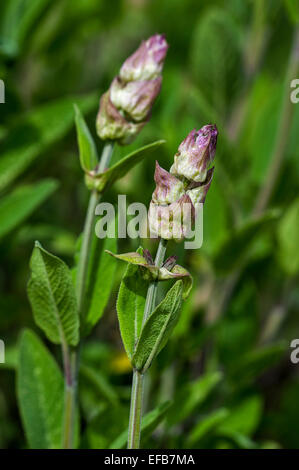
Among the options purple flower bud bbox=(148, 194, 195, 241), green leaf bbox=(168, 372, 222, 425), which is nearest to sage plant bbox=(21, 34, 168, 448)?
purple flower bud bbox=(148, 194, 195, 241)

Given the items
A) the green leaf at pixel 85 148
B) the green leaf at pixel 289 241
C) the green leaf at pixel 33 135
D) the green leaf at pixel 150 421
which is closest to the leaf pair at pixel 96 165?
the green leaf at pixel 85 148

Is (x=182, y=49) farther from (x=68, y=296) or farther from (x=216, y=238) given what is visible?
(x=68, y=296)

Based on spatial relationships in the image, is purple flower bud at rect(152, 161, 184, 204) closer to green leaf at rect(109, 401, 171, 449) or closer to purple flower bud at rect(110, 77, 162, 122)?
purple flower bud at rect(110, 77, 162, 122)

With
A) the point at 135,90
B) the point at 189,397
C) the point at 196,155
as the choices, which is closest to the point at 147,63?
the point at 135,90

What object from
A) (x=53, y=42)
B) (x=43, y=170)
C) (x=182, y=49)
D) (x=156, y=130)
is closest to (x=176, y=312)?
(x=156, y=130)

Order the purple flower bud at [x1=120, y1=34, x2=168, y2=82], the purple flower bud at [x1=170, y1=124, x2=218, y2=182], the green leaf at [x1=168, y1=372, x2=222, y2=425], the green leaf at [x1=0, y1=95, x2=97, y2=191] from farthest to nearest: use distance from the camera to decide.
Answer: the green leaf at [x1=0, y1=95, x2=97, y2=191], the green leaf at [x1=168, y1=372, x2=222, y2=425], the purple flower bud at [x1=120, y1=34, x2=168, y2=82], the purple flower bud at [x1=170, y1=124, x2=218, y2=182]

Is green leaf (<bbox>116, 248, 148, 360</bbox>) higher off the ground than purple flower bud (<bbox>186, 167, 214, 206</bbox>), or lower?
lower

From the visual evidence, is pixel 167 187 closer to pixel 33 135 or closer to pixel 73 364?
pixel 73 364

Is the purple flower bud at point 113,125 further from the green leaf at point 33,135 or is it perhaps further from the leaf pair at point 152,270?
the green leaf at point 33,135
